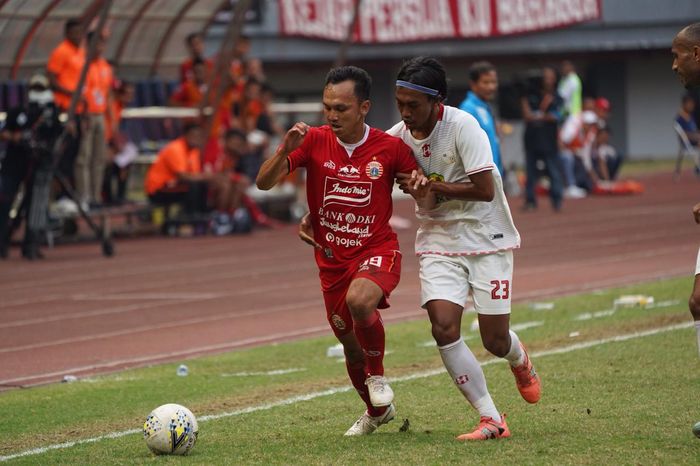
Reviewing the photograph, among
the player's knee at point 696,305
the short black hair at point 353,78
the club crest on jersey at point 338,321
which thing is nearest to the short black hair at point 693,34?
the player's knee at point 696,305

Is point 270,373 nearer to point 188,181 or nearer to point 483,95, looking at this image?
point 483,95

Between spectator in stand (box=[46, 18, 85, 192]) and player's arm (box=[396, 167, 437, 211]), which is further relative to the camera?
spectator in stand (box=[46, 18, 85, 192])

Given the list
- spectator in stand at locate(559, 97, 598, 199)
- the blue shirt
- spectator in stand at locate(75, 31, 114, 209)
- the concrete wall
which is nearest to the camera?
the blue shirt

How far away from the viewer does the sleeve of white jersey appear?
266 inches

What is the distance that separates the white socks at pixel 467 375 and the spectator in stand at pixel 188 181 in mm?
13918

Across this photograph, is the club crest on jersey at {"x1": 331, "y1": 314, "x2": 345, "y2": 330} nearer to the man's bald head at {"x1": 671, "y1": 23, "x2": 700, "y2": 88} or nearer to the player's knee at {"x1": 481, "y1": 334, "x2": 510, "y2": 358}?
the player's knee at {"x1": 481, "y1": 334, "x2": 510, "y2": 358}

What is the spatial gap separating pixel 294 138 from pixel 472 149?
0.87 m

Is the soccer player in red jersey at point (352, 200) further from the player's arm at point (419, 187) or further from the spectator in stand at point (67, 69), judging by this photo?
the spectator in stand at point (67, 69)

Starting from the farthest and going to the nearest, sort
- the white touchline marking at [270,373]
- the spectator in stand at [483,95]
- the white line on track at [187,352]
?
the spectator in stand at [483,95] < the white line on track at [187,352] < the white touchline marking at [270,373]

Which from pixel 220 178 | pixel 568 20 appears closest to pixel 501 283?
pixel 220 178

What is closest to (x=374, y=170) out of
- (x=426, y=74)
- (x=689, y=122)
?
(x=426, y=74)

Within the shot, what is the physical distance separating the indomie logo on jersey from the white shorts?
436mm

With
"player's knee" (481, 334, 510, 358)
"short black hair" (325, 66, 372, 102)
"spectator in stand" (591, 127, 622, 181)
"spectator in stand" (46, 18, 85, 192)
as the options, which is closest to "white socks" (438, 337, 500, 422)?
"player's knee" (481, 334, 510, 358)

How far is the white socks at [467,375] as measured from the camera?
6.78m
